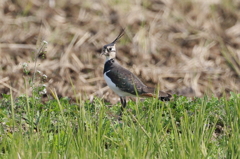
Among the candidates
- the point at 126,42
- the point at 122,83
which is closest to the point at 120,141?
the point at 122,83

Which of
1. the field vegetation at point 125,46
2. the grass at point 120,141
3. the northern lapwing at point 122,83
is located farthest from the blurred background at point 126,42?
the grass at point 120,141

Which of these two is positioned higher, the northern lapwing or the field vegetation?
the field vegetation

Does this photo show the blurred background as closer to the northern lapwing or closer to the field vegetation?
the field vegetation

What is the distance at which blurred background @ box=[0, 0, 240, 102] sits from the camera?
7.39 m

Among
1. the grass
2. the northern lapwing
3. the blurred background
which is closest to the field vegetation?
the blurred background

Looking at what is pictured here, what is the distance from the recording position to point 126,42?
8.51 m

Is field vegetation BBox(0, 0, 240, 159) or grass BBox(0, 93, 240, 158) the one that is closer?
grass BBox(0, 93, 240, 158)

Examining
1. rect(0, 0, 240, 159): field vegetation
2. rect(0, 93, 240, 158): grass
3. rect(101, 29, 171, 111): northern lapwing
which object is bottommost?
rect(0, 93, 240, 158): grass

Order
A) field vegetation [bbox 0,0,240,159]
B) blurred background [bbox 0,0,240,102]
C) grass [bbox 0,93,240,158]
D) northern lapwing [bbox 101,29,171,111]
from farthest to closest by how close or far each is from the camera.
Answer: blurred background [bbox 0,0,240,102]
field vegetation [bbox 0,0,240,159]
northern lapwing [bbox 101,29,171,111]
grass [bbox 0,93,240,158]

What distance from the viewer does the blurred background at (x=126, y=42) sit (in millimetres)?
7391

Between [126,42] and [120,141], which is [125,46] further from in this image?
[120,141]

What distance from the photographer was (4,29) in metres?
8.22

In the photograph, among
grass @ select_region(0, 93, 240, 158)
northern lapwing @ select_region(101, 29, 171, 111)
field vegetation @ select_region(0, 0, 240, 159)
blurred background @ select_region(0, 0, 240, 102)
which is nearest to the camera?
grass @ select_region(0, 93, 240, 158)

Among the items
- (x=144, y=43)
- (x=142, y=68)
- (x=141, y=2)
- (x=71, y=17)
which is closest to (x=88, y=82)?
(x=142, y=68)
